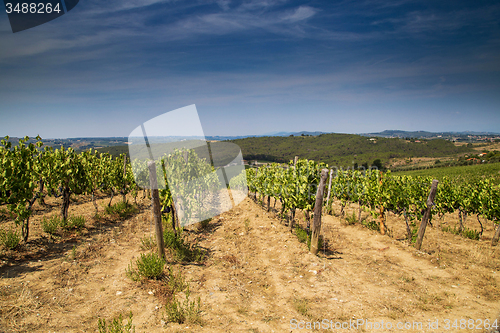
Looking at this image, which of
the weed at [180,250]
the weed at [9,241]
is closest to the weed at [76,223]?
the weed at [9,241]

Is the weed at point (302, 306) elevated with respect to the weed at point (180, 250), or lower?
lower

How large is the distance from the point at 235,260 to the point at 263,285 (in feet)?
4.59

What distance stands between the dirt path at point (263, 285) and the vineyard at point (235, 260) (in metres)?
0.03

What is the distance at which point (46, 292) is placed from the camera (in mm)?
4340

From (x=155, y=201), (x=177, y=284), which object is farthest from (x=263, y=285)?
(x=155, y=201)

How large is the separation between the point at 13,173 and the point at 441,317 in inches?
396

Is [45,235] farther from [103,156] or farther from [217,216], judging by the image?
[103,156]

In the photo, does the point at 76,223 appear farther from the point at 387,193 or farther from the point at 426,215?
the point at 426,215

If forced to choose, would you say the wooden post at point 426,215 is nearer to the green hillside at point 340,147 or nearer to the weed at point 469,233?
the weed at point 469,233

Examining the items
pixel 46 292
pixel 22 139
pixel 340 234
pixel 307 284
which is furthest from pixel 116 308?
pixel 340 234

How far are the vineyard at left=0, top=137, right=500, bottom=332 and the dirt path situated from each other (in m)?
0.03

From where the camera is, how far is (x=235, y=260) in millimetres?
6602

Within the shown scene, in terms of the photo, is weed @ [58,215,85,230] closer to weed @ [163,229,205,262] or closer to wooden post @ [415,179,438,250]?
weed @ [163,229,205,262]

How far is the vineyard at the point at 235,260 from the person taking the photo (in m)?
4.20
